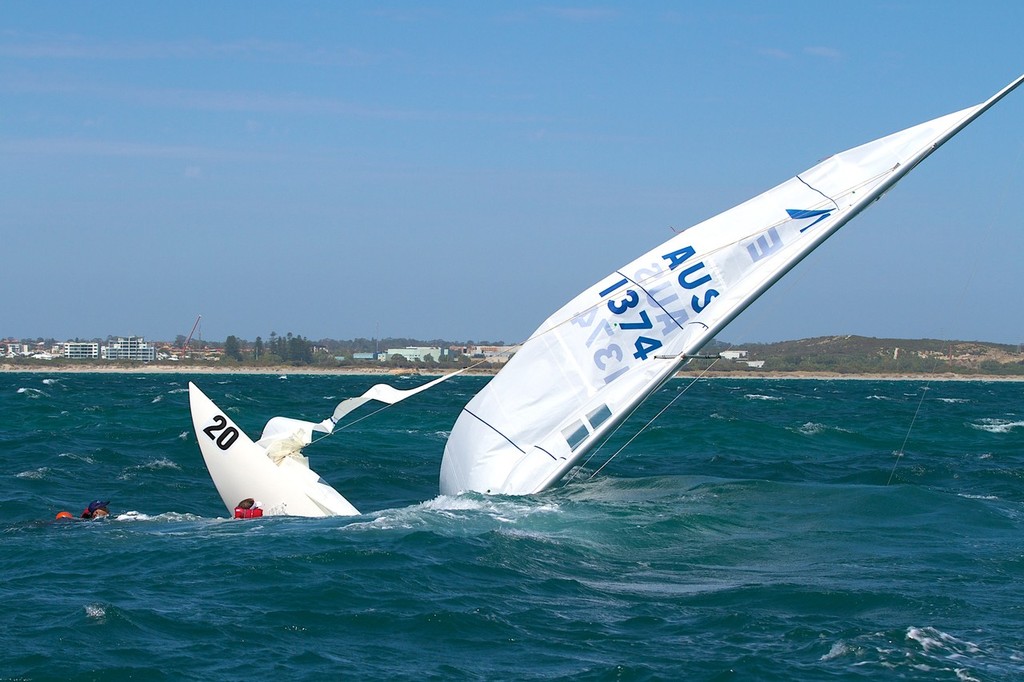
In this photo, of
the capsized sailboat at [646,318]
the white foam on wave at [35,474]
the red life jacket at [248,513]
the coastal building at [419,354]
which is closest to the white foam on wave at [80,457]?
the white foam on wave at [35,474]

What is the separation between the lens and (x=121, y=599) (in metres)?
8.76

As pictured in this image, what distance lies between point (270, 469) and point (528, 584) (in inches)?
185

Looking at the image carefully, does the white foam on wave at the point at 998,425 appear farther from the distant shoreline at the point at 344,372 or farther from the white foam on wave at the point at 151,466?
the distant shoreline at the point at 344,372

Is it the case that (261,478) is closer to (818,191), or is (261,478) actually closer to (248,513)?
(248,513)

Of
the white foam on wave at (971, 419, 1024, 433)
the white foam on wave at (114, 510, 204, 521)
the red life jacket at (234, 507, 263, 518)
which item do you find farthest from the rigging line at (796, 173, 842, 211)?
the white foam on wave at (971, 419, 1024, 433)

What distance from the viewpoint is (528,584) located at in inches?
370

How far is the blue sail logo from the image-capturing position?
40.5 ft

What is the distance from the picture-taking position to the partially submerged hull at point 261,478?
42.3 feet

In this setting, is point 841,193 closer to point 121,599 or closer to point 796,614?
point 796,614

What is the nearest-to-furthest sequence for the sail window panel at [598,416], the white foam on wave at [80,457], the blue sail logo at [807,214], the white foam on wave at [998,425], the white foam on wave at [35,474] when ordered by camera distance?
the sail window panel at [598,416], the blue sail logo at [807,214], the white foam on wave at [35,474], the white foam on wave at [80,457], the white foam on wave at [998,425]

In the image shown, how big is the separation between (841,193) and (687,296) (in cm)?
201

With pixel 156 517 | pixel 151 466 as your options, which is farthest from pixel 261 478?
pixel 151 466

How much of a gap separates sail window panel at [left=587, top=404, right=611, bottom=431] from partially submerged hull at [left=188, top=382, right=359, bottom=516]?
2.92m

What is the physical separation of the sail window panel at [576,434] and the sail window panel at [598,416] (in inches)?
3.9
